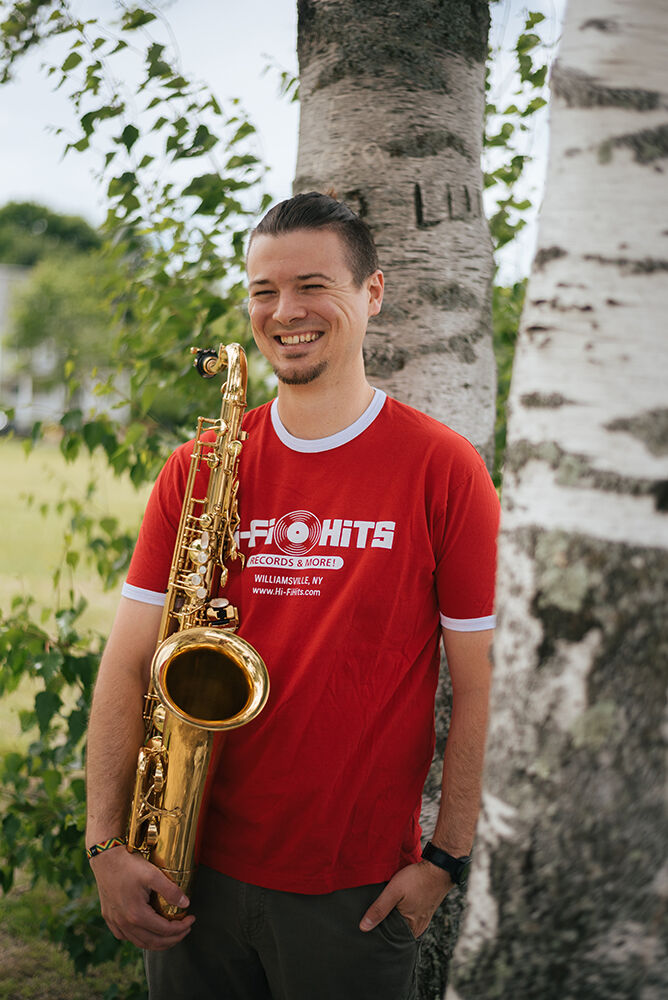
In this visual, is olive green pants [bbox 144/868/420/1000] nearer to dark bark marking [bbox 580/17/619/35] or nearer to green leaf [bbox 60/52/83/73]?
dark bark marking [bbox 580/17/619/35]

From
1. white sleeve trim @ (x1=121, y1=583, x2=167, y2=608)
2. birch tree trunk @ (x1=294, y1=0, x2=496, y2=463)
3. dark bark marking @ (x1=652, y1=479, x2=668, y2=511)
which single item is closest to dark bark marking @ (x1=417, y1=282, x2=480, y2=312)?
birch tree trunk @ (x1=294, y1=0, x2=496, y2=463)

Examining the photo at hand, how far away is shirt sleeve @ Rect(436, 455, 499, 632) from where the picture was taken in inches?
82.4

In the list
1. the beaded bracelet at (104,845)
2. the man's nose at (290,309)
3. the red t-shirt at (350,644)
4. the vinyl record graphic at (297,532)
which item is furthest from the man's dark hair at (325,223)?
the beaded bracelet at (104,845)

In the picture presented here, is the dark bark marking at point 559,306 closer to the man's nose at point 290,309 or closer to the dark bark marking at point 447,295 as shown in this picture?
the man's nose at point 290,309

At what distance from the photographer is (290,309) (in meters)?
2.31

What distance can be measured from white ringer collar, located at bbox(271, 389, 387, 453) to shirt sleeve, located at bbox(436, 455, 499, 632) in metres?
0.34

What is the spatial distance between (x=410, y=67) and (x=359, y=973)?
9.00ft

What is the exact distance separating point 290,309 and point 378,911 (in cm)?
165

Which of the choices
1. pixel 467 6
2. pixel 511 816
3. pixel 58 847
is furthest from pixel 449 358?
pixel 58 847

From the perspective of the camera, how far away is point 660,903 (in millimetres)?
1071

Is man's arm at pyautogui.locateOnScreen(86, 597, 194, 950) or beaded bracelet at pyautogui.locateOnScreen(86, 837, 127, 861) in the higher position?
man's arm at pyautogui.locateOnScreen(86, 597, 194, 950)

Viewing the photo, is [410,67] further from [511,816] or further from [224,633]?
[511,816]

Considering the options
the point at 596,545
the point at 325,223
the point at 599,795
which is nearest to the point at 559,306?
the point at 596,545

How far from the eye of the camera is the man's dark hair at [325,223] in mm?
2338
